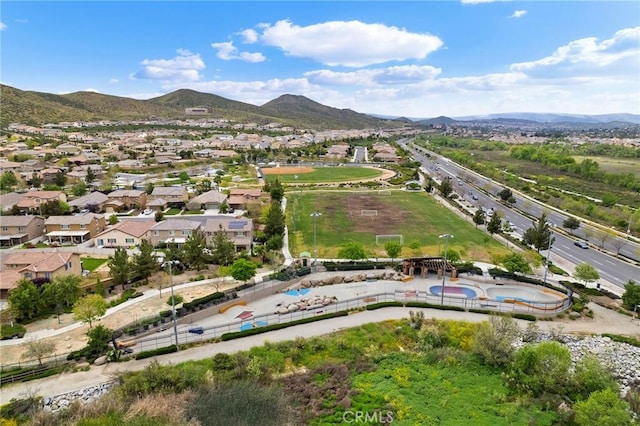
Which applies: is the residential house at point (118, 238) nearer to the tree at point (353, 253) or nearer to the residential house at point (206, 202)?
the residential house at point (206, 202)

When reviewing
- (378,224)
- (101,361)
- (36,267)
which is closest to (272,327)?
(101,361)

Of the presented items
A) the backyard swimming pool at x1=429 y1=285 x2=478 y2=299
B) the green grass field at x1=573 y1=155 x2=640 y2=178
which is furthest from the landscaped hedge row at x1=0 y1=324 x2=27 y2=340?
the green grass field at x1=573 y1=155 x2=640 y2=178

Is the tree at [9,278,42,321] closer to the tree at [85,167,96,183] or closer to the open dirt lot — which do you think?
the tree at [85,167,96,183]

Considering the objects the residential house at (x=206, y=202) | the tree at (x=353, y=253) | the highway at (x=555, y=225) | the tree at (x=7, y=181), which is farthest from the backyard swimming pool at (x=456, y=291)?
the tree at (x=7, y=181)

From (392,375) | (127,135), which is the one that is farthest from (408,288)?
(127,135)

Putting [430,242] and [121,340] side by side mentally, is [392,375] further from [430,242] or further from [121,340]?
[430,242]

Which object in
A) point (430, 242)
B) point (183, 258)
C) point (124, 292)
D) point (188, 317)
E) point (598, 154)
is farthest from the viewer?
point (598, 154)
